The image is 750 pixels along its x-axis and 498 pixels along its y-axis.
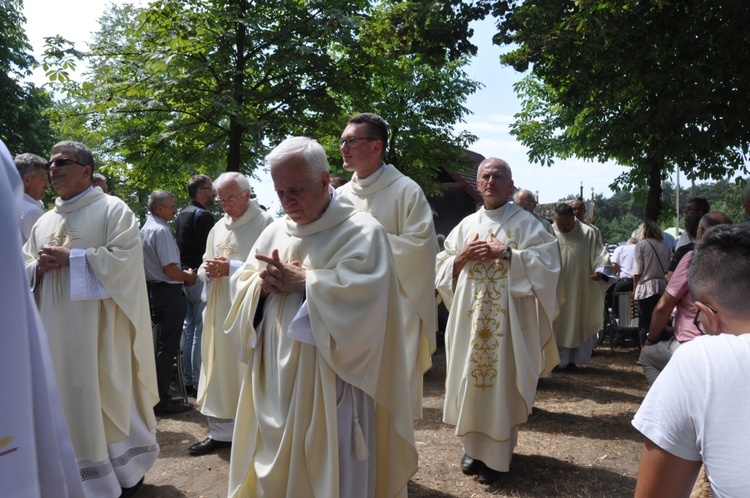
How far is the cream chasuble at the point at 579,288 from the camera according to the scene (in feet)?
30.5

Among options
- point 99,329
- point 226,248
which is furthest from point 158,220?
point 99,329

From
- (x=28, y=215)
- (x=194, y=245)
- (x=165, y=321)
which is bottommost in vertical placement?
(x=165, y=321)

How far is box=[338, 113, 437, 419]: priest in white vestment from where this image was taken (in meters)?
4.66

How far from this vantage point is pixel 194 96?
11.4m

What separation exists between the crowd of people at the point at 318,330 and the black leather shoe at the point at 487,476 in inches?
0.9

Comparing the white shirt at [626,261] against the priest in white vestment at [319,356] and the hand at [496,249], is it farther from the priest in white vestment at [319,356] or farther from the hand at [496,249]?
the priest in white vestment at [319,356]

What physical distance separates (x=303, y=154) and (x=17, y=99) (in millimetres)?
24924

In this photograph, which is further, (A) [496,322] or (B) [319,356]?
(A) [496,322]

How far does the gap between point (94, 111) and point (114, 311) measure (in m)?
8.75

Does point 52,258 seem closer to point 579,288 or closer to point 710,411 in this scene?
point 710,411

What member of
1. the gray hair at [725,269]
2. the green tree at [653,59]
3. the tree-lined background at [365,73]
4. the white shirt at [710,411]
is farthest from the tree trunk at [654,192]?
the white shirt at [710,411]

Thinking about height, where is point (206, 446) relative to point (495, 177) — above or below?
below

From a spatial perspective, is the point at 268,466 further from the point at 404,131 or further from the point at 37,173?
the point at 404,131

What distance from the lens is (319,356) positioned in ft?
9.57
